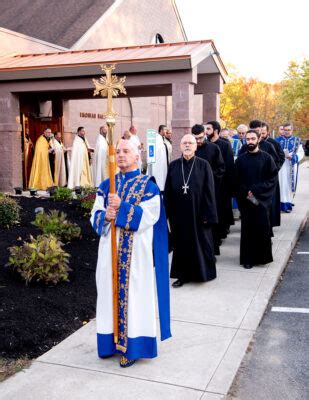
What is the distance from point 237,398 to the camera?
384 cm

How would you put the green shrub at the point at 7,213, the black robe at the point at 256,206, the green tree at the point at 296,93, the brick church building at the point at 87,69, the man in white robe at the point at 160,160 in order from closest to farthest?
1. the black robe at the point at 256,206
2. the green shrub at the point at 7,213
3. the man in white robe at the point at 160,160
4. the brick church building at the point at 87,69
5. the green tree at the point at 296,93

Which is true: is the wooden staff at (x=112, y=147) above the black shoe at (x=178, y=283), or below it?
above

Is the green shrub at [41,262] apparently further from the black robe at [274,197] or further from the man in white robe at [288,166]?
the man in white robe at [288,166]

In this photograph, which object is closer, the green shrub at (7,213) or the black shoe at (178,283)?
the black shoe at (178,283)

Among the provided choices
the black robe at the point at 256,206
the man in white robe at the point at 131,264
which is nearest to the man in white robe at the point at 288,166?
the black robe at the point at 256,206

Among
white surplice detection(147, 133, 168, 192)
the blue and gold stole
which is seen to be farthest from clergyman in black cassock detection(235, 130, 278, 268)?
white surplice detection(147, 133, 168, 192)

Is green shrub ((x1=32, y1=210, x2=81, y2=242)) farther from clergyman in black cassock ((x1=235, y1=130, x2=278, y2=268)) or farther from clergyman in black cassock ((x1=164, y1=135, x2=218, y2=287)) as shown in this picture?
clergyman in black cassock ((x1=235, y1=130, x2=278, y2=268))

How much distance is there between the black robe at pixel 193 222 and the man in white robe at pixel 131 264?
2293 mm

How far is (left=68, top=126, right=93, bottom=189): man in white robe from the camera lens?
1526 cm

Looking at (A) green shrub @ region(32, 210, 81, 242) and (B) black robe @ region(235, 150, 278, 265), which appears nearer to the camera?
(B) black robe @ region(235, 150, 278, 265)

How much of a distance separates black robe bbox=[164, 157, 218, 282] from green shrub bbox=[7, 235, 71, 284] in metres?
1.49

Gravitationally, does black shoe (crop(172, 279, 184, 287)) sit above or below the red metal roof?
below

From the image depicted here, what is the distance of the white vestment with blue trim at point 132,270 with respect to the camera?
417 cm

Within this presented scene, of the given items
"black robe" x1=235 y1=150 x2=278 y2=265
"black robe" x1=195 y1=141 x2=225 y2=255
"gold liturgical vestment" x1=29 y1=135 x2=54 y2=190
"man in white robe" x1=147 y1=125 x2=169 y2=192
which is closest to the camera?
"black robe" x1=235 y1=150 x2=278 y2=265
